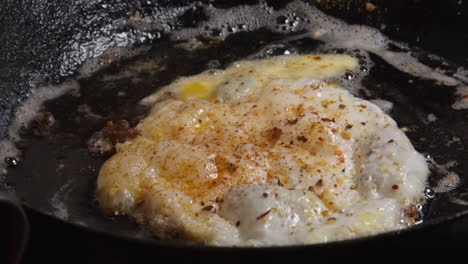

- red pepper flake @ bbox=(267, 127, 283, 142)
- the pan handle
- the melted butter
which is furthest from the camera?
the melted butter

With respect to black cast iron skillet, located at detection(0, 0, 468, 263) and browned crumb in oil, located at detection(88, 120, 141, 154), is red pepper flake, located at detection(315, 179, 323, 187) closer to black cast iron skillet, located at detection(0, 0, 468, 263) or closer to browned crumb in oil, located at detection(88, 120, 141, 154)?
black cast iron skillet, located at detection(0, 0, 468, 263)

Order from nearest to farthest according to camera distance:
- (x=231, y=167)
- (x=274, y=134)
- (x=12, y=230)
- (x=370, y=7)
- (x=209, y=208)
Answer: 1. (x=12, y=230)
2. (x=209, y=208)
3. (x=231, y=167)
4. (x=274, y=134)
5. (x=370, y=7)

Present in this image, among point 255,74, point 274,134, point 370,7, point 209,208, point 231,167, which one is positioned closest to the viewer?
point 209,208

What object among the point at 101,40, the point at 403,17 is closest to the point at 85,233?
the point at 101,40

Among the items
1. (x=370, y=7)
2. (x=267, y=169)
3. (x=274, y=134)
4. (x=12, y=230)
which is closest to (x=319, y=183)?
(x=267, y=169)

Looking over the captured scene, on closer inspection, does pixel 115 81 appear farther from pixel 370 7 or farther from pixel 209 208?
pixel 370 7

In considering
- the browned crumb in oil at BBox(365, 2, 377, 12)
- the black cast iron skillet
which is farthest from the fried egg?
the browned crumb in oil at BBox(365, 2, 377, 12)

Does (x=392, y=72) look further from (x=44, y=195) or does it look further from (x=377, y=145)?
(x=44, y=195)
